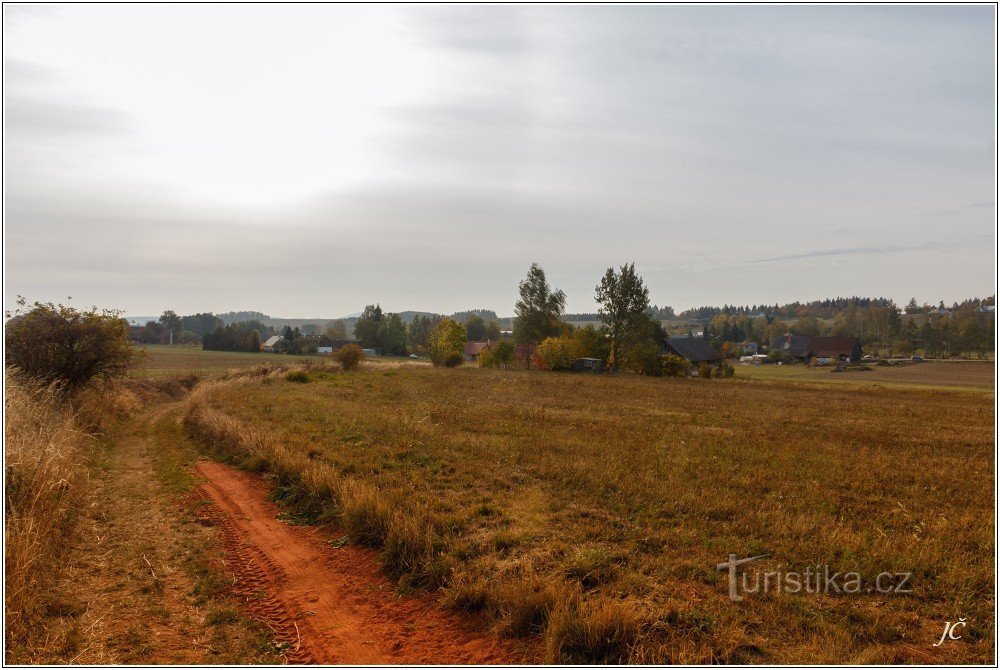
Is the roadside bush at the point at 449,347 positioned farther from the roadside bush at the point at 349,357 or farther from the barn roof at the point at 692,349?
the barn roof at the point at 692,349

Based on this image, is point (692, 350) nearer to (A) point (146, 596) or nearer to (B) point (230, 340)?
(B) point (230, 340)

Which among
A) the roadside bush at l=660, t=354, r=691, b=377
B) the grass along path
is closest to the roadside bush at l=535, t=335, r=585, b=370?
the roadside bush at l=660, t=354, r=691, b=377

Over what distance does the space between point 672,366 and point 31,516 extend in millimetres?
54892

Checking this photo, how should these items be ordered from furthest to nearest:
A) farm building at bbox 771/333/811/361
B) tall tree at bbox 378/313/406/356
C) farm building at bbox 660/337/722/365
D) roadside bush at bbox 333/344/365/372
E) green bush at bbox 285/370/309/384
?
tall tree at bbox 378/313/406/356 → farm building at bbox 771/333/811/361 → farm building at bbox 660/337/722/365 → roadside bush at bbox 333/344/365/372 → green bush at bbox 285/370/309/384

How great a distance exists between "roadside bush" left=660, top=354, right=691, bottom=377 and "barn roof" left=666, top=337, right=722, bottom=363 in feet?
67.8

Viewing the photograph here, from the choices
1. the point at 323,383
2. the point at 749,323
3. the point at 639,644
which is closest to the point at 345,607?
the point at 639,644

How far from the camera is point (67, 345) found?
22203mm

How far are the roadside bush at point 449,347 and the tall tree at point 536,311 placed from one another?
7209 millimetres

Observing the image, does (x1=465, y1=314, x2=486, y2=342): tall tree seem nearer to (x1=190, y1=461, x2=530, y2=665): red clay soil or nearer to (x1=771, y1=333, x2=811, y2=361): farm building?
(x1=771, y1=333, x2=811, y2=361): farm building

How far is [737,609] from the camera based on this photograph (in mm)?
5656

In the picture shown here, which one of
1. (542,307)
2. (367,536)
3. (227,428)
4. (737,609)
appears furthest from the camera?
(542,307)

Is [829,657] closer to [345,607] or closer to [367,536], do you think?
[345,607]

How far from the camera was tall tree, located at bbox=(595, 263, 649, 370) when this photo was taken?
195ft

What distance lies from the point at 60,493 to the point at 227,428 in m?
7.11
